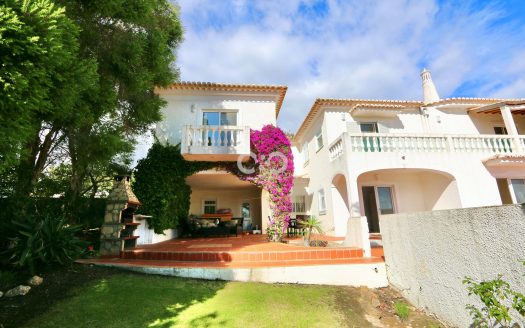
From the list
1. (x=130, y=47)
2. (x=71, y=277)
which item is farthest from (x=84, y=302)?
(x=130, y=47)

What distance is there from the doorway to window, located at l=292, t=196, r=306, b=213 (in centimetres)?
429

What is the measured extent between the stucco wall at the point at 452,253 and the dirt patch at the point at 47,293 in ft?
21.8

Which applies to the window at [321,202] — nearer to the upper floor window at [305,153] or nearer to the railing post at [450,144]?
the upper floor window at [305,153]

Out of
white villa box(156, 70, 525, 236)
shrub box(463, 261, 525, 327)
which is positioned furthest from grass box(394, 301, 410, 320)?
white villa box(156, 70, 525, 236)

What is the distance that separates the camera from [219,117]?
11820 millimetres

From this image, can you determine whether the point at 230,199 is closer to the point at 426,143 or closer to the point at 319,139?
the point at 319,139

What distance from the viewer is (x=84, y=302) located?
405 centimetres

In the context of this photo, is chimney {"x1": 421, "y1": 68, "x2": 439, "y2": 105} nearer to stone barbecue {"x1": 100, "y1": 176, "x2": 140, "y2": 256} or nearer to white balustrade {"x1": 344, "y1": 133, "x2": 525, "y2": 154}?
white balustrade {"x1": 344, "y1": 133, "x2": 525, "y2": 154}

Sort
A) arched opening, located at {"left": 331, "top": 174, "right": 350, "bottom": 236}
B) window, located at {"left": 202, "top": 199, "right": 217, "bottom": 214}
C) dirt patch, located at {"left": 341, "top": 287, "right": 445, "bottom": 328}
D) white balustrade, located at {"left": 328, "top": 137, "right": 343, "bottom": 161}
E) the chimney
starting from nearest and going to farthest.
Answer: dirt patch, located at {"left": 341, "top": 287, "right": 445, "bottom": 328} < white balustrade, located at {"left": 328, "top": 137, "right": 343, "bottom": 161} < arched opening, located at {"left": 331, "top": 174, "right": 350, "bottom": 236} < the chimney < window, located at {"left": 202, "top": 199, "right": 217, "bottom": 214}

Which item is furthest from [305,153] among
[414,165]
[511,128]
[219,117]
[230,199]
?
[511,128]

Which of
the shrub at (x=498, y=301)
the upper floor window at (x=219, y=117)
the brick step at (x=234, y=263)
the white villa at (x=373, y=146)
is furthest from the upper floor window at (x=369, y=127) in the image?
the shrub at (x=498, y=301)

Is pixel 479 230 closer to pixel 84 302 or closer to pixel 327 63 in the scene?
pixel 84 302

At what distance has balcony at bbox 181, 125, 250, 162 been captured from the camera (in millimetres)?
10070

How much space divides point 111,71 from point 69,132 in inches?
79.2
